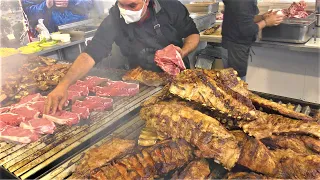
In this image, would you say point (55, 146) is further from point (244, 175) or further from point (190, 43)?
point (190, 43)

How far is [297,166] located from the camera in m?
1.34

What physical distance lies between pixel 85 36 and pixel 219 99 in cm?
456

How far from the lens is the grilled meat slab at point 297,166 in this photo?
1305mm

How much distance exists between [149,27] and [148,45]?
22 cm

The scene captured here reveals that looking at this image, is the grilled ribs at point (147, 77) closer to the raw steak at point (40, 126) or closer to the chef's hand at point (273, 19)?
the raw steak at point (40, 126)

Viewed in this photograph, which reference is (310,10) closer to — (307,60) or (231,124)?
(307,60)

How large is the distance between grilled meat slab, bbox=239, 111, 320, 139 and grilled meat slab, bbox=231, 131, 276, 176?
0.07 m

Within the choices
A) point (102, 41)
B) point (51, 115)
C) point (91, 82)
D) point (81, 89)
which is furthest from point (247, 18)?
point (51, 115)

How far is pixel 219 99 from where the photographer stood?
65.8 inches

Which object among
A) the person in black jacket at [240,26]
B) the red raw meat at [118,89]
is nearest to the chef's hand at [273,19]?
the person in black jacket at [240,26]

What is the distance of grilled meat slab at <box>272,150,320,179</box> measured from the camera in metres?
1.30

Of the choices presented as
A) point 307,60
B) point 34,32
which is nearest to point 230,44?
point 307,60

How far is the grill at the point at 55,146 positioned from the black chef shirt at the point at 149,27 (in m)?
1.04

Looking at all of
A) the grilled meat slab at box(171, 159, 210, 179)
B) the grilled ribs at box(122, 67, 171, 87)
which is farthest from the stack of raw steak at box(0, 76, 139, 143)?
the grilled meat slab at box(171, 159, 210, 179)
